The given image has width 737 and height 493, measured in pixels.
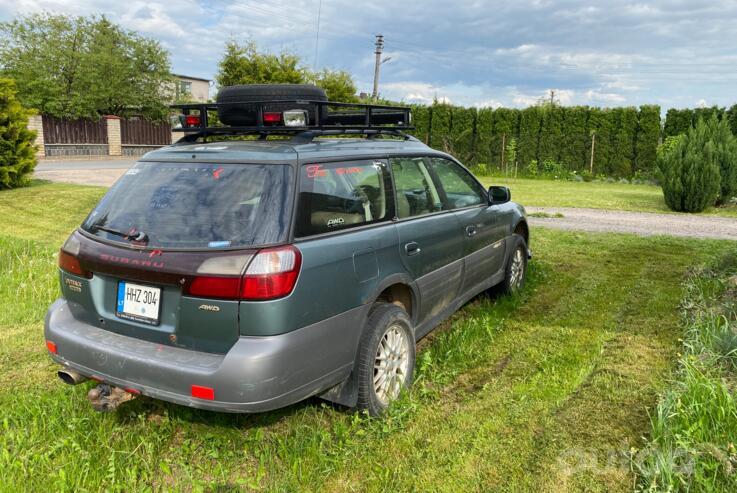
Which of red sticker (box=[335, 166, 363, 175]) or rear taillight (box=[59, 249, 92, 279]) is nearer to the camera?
rear taillight (box=[59, 249, 92, 279])

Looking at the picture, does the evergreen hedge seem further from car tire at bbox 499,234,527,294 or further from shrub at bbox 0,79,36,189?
car tire at bbox 499,234,527,294

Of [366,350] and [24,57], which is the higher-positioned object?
[24,57]

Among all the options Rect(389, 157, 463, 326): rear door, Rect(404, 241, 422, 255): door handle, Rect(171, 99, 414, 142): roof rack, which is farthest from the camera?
Rect(389, 157, 463, 326): rear door

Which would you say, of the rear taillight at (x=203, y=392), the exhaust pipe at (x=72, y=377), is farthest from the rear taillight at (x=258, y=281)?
the exhaust pipe at (x=72, y=377)

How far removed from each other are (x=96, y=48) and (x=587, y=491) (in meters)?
40.9

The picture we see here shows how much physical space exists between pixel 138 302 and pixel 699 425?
2.87m

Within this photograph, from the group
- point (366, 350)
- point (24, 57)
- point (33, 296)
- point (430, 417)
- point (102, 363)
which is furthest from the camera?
point (24, 57)

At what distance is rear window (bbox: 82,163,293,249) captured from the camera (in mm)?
2656

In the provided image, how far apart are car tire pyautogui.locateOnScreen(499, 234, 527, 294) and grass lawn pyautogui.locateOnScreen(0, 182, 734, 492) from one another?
19.4 inches

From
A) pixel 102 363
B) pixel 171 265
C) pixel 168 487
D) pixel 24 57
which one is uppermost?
pixel 24 57

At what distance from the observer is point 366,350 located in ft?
10.1

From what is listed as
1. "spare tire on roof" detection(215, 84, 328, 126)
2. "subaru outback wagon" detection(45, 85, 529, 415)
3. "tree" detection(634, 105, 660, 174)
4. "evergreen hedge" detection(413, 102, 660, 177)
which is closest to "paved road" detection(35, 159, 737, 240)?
"spare tire on roof" detection(215, 84, 328, 126)

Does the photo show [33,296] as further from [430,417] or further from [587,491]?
[587,491]

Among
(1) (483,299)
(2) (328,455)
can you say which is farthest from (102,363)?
Result: (1) (483,299)
